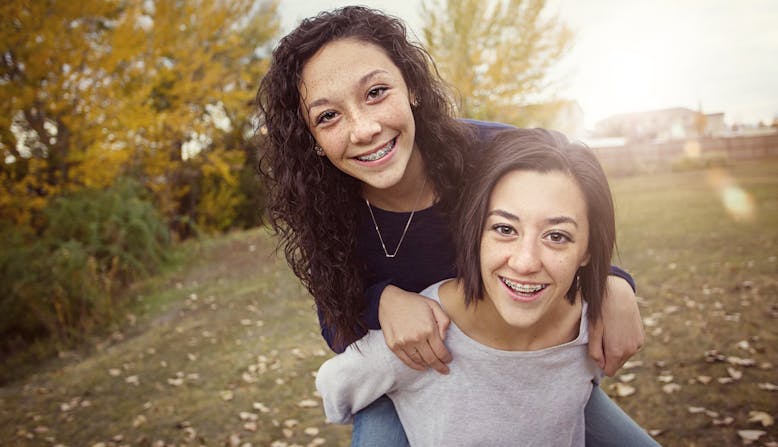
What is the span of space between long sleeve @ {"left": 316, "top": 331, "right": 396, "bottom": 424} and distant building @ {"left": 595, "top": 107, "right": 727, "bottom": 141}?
144 feet

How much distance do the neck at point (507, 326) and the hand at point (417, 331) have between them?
2.4 inches

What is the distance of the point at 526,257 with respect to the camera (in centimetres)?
158

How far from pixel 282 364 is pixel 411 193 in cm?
354

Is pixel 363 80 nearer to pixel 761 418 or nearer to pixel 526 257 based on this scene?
pixel 526 257

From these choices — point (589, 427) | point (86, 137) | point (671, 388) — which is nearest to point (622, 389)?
point (671, 388)

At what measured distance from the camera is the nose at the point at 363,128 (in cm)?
183

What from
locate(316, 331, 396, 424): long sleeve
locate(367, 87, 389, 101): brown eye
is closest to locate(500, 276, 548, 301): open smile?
locate(316, 331, 396, 424): long sleeve

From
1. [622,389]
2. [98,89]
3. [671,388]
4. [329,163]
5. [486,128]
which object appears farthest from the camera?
[98,89]

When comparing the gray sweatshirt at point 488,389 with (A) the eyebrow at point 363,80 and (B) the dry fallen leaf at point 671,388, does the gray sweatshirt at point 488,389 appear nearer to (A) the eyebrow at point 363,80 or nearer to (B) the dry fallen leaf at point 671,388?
(A) the eyebrow at point 363,80

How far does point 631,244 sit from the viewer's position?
27.3ft

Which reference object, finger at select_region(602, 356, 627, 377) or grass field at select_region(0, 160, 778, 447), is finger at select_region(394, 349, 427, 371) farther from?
grass field at select_region(0, 160, 778, 447)

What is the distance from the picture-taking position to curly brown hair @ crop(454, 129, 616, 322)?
1662 mm

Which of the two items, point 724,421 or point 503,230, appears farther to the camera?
point 724,421

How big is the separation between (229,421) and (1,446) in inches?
75.7
